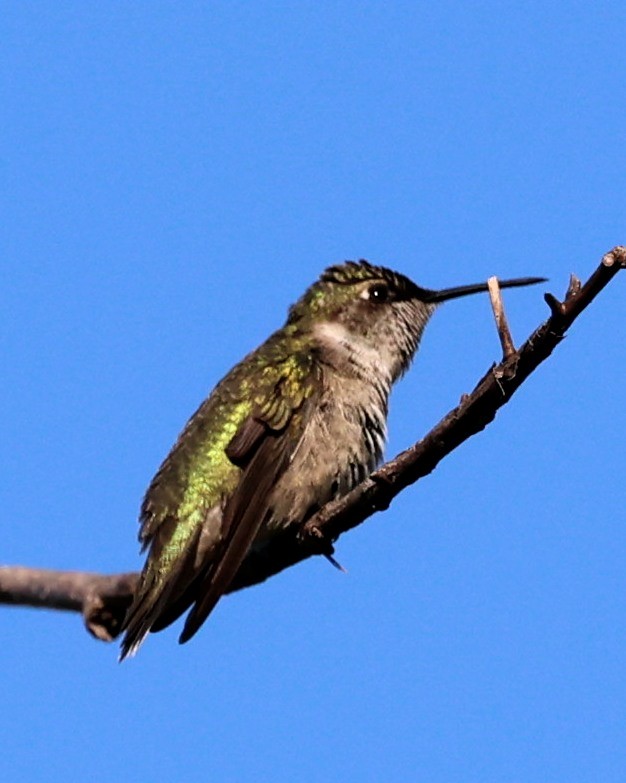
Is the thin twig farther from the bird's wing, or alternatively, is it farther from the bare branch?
the bird's wing

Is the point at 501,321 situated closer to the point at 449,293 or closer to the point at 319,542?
the point at 319,542

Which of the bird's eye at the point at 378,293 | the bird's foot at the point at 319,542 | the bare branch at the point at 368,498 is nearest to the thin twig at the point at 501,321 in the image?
the bare branch at the point at 368,498

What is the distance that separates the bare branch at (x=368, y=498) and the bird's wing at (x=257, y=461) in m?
0.24

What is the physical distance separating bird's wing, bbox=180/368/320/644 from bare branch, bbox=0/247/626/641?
24 centimetres

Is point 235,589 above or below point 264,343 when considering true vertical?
below

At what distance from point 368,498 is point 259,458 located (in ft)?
5.34

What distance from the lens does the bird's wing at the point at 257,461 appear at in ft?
20.2

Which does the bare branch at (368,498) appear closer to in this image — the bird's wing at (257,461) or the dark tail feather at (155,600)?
the dark tail feather at (155,600)

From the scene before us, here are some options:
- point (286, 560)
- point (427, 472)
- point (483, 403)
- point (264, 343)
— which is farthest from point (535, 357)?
point (264, 343)

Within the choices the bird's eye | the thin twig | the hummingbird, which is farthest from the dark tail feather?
the thin twig

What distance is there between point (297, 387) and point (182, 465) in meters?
0.72

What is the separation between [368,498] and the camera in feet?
17.0

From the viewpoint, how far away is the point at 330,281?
802cm

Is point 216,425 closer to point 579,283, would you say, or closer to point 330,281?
point 330,281
